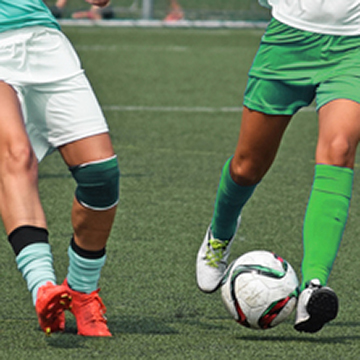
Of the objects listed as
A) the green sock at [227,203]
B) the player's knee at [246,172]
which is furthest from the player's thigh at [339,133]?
the green sock at [227,203]

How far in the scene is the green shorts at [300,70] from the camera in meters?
3.63

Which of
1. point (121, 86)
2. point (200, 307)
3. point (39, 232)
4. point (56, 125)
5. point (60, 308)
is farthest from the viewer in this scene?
Answer: point (121, 86)

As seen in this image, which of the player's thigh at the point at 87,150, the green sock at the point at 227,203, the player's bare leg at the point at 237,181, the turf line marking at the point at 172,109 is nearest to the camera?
the player's thigh at the point at 87,150

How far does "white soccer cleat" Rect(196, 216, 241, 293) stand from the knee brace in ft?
2.71

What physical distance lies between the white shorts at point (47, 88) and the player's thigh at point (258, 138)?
0.64 m

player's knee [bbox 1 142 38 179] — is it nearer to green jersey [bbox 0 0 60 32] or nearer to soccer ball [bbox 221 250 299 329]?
green jersey [bbox 0 0 60 32]

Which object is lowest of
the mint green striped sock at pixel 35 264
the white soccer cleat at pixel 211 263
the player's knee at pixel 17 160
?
the white soccer cleat at pixel 211 263

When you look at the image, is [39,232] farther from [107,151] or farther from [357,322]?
[357,322]

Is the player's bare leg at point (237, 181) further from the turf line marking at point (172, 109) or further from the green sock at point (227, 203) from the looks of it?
the turf line marking at point (172, 109)

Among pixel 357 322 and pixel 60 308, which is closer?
pixel 60 308

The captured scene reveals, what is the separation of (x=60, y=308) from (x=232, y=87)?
894 cm

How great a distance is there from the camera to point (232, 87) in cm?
1188

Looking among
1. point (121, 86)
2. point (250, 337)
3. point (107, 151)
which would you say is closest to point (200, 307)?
point (250, 337)

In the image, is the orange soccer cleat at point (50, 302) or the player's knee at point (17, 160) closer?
the orange soccer cleat at point (50, 302)
